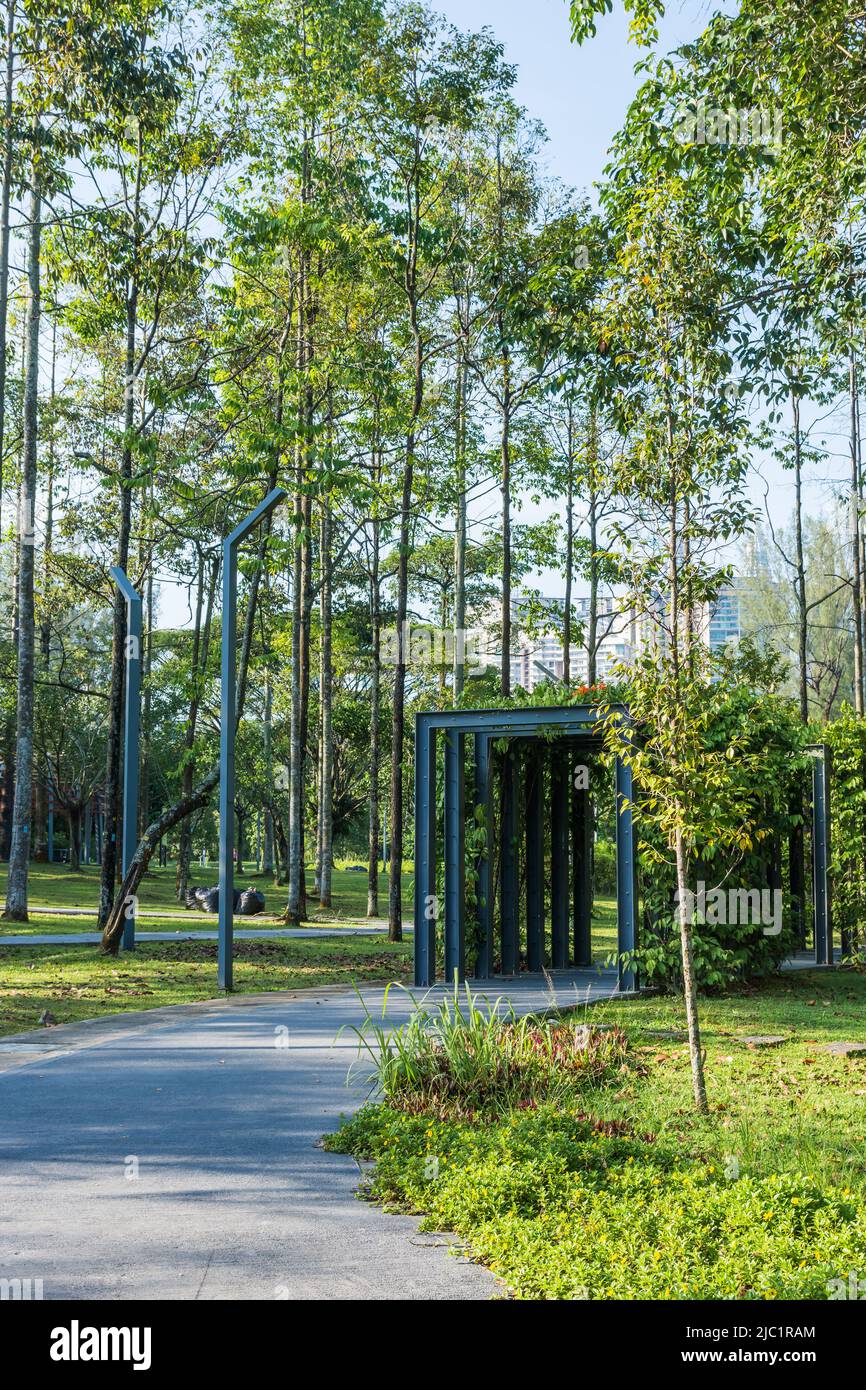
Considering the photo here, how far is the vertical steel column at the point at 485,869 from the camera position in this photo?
14531 mm

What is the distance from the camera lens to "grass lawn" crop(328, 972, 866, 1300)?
4.46 m

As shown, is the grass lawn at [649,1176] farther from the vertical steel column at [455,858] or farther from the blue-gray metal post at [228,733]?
the blue-gray metal post at [228,733]

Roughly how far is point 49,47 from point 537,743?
38.6ft

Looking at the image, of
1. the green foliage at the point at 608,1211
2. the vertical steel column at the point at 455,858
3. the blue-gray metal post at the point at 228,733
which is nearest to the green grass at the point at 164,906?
the vertical steel column at the point at 455,858

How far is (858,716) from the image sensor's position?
1841 cm

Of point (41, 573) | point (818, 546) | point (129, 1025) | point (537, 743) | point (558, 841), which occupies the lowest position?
point (129, 1025)

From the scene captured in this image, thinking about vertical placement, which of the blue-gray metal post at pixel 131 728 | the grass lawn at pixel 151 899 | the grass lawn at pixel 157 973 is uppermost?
the blue-gray metal post at pixel 131 728

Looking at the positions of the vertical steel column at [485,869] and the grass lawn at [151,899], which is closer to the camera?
the vertical steel column at [485,869]

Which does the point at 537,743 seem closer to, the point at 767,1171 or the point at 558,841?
the point at 558,841

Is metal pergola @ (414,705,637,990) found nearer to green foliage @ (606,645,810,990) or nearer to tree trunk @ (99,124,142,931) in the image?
green foliage @ (606,645,810,990)

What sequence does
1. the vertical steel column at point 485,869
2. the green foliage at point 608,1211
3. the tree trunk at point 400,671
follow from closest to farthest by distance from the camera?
the green foliage at point 608,1211, the vertical steel column at point 485,869, the tree trunk at point 400,671

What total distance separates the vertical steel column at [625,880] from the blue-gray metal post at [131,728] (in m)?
7.51

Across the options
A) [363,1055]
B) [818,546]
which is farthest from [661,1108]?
[818,546]

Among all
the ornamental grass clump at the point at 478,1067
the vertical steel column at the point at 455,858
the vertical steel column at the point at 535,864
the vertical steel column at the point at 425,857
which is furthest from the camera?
the vertical steel column at the point at 535,864
